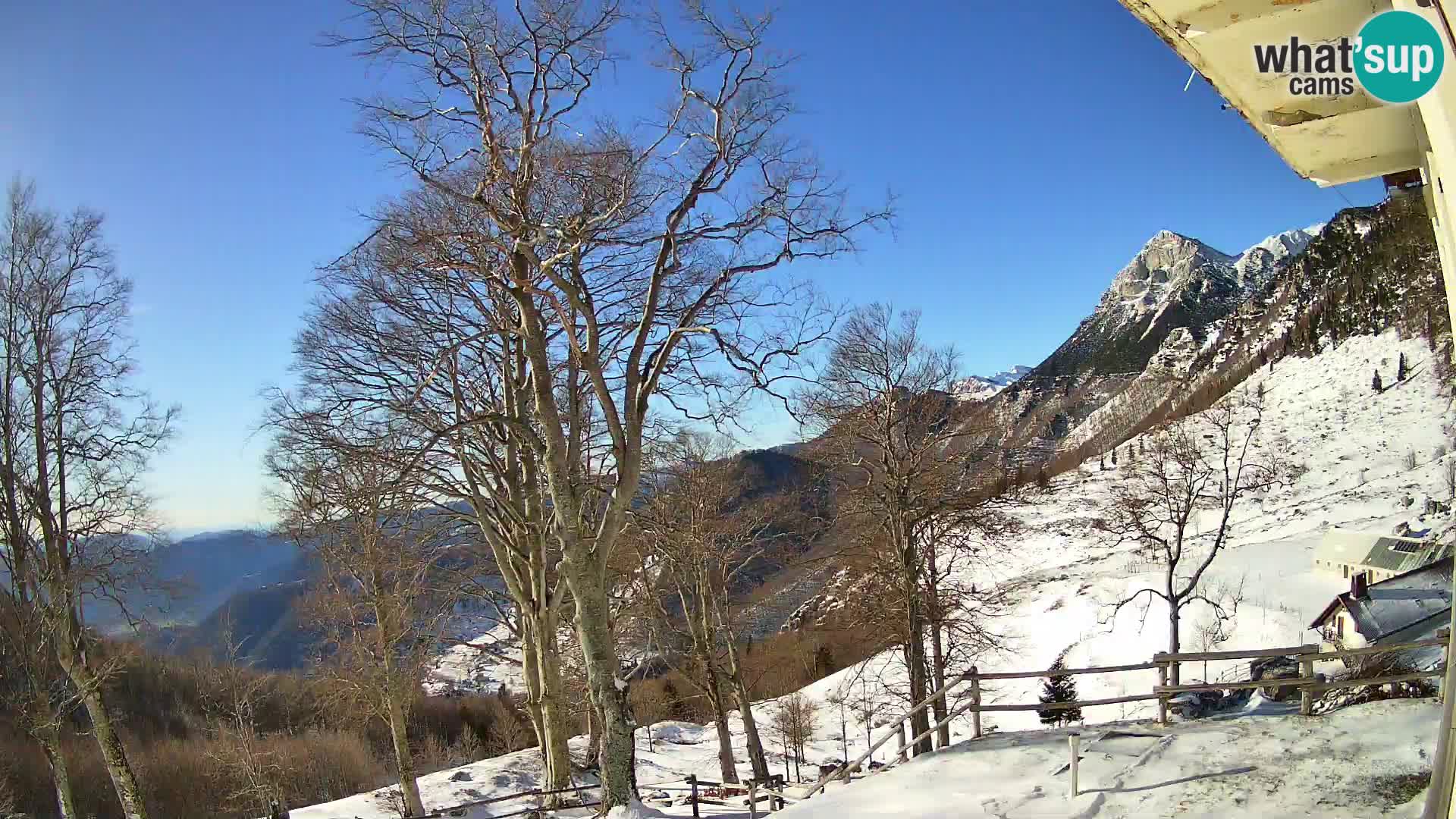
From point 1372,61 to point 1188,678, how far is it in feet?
107

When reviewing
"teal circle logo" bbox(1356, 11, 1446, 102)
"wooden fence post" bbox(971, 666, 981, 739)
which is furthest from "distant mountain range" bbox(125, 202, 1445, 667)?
"teal circle logo" bbox(1356, 11, 1446, 102)

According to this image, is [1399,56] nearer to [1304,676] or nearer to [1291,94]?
[1291,94]

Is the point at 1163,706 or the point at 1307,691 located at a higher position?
the point at 1307,691

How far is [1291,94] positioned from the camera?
2.80 metres

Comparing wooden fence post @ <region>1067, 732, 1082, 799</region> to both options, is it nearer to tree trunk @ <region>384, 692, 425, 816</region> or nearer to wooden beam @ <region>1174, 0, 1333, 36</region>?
wooden beam @ <region>1174, 0, 1333, 36</region>

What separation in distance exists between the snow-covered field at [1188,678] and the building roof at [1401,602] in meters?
4.33

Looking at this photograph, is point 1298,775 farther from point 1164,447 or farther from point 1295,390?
point 1295,390

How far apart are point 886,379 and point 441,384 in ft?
31.0

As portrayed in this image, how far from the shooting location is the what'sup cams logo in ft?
7.01

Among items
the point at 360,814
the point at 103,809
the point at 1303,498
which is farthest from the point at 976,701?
the point at 1303,498

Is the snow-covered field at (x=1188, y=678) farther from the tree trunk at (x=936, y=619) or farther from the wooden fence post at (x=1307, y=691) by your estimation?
the tree trunk at (x=936, y=619)

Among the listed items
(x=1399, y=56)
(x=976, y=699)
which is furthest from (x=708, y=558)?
(x=1399, y=56)

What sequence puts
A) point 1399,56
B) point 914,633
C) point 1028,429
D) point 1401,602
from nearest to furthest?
point 1399,56 < point 914,633 < point 1401,602 < point 1028,429

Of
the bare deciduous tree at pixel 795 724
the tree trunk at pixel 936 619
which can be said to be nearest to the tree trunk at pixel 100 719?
the tree trunk at pixel 936 619
